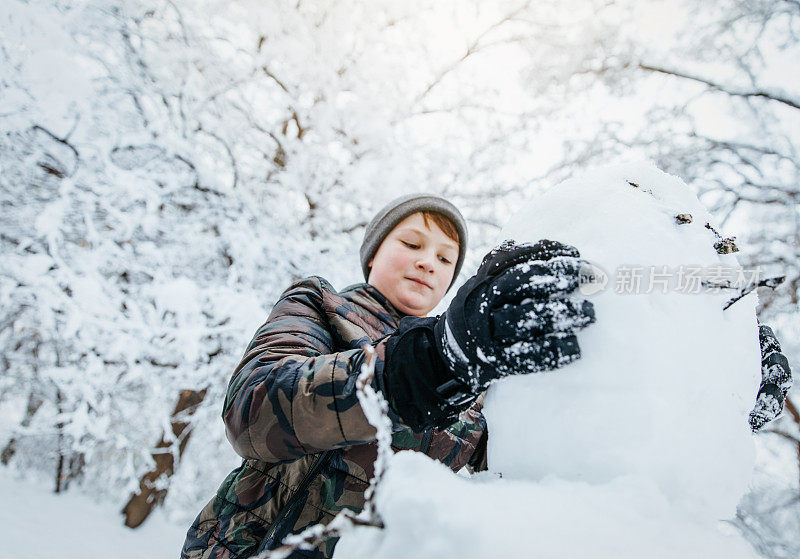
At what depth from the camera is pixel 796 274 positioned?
396 cm

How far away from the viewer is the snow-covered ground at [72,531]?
11.7ft

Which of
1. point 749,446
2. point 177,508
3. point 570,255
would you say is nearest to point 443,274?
point 570,255

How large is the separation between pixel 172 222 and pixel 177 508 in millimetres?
4162

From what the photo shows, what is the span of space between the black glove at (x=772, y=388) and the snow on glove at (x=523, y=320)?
0.76 metres

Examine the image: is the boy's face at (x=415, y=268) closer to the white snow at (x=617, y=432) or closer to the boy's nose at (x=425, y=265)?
the boy's nose at (x=425, y=265)

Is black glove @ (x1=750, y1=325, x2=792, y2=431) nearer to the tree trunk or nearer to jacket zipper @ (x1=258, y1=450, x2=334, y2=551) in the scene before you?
jacket zipper @ (x1=258, y1=450, x2=334, y2=551)

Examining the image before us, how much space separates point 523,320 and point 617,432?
247 mm

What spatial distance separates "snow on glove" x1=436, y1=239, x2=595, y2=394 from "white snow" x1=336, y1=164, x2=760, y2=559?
0.30 feet

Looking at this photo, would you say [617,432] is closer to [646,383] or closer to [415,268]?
[646,383]

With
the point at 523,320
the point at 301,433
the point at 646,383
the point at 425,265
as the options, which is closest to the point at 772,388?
the point at 646,383

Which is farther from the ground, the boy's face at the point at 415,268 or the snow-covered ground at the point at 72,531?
the boy's face at the point at 415,268

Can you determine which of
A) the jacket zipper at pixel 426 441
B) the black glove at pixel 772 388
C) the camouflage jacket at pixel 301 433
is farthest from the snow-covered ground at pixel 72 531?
the black glove at pixel 772 388

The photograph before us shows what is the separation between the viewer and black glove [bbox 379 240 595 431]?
23.4 inches

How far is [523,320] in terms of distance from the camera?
0.58 m
